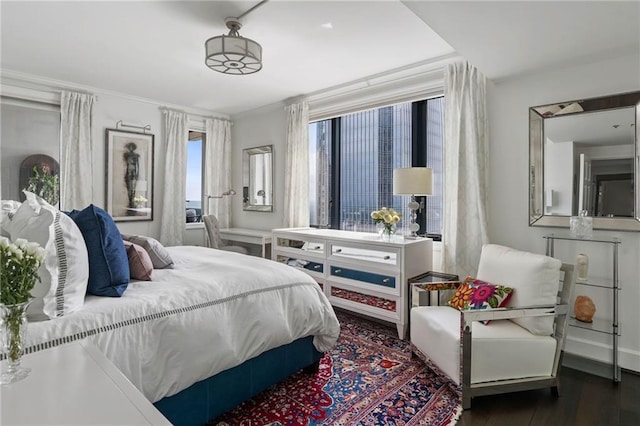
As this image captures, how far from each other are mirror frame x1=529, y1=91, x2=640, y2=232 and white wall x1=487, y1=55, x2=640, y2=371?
5 centimetres

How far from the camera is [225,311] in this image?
188 centimetres

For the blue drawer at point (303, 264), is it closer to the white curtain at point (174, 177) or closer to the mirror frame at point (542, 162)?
the white curtain at point (174, 177)

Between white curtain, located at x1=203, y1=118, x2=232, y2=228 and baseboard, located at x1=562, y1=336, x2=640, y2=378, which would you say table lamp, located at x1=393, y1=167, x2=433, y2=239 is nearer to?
baseboard, located at x1=562, y1=336, x2=640, y2=378

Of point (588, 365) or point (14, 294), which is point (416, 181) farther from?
point (14, 294)

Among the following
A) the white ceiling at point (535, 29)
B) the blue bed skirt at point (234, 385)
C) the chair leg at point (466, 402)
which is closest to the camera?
the blue bed skirt at point (234, 385)

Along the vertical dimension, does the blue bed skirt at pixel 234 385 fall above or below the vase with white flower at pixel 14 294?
below

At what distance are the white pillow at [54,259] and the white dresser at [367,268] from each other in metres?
2.38

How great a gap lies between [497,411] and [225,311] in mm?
1712

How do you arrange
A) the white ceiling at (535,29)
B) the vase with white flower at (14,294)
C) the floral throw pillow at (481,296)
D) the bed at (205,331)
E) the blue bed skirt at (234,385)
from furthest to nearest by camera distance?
the floral throw pillow at (481,296) < the white ceiling at (535,29) < the blue bed skirt at (234,385) < the bed at (205,331) < the vase with white flower at (14,294)

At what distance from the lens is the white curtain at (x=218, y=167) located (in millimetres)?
5695

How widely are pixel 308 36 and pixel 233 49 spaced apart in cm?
72

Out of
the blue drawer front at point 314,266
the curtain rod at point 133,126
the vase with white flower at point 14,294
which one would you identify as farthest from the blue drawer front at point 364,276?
the curtain rod at point 133,126

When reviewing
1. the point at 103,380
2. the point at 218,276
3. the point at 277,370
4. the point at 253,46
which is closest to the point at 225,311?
the point at 218,276

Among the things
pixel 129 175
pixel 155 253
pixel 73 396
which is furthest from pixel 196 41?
pixel 73 396
